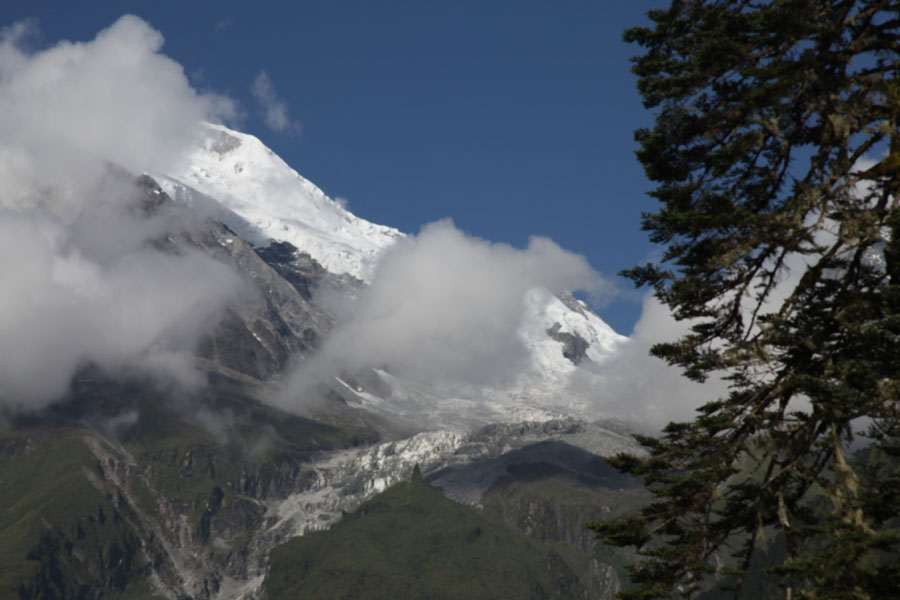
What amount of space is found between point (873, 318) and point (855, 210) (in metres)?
2.84

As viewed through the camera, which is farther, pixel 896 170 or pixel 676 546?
pixel 676 546

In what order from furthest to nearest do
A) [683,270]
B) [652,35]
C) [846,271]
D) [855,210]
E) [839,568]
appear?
[652,35] → [683,270] → [846,271] → [855,210] → [839,568]

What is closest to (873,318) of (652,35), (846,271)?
(846,271)

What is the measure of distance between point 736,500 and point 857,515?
4117 mm

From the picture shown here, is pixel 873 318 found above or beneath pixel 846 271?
beneath

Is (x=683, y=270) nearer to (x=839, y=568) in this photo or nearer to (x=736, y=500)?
(x=736, y=500)

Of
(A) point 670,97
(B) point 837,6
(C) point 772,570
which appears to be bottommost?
(C) point 772,570

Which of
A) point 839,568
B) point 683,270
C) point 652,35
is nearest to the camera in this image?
point 839,568

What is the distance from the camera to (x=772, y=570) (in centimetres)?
2416

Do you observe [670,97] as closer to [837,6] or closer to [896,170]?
[837,6]

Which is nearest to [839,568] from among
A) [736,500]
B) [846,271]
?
[736,500]

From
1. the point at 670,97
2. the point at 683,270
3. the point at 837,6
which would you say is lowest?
the point at 683,270

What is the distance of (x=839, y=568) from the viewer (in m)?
23.0

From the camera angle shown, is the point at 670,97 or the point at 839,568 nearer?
the point at 839,568
